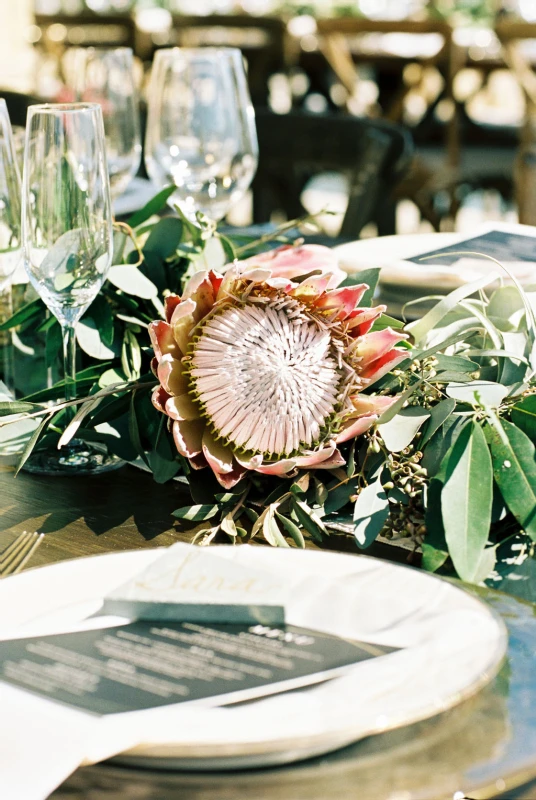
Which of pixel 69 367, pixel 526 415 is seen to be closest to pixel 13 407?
pixel 69 367

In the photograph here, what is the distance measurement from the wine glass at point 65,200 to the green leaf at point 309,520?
8.9 inches

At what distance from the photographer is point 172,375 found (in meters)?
0.68

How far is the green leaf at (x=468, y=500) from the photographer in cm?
57

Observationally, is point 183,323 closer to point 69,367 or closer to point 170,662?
point 69,367

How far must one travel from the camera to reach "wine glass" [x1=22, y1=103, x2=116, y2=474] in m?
0.71

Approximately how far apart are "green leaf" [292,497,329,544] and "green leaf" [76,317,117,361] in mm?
256

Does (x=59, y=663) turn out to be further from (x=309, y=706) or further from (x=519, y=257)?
(x=519, y=257)

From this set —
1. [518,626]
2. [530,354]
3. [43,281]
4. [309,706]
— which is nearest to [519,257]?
[530,354]

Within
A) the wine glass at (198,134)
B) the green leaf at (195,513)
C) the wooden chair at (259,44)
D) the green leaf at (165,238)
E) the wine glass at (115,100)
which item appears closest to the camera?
the green leaf at (195,513)

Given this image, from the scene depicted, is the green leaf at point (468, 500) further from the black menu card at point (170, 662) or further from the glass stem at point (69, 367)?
the glass stem at point (69, 367)

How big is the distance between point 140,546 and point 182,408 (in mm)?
90

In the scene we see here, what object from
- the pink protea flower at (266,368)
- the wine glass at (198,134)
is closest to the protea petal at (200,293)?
the pink protea flower at (266,368)

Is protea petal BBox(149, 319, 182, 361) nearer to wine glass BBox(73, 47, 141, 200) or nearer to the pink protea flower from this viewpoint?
the pink protea flower

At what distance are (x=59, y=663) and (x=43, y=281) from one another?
37 centimetres
